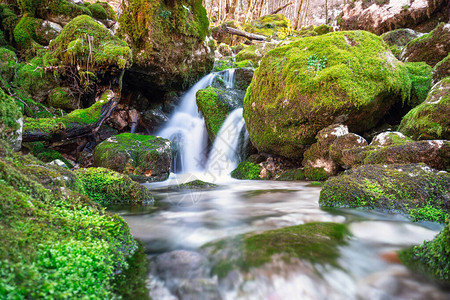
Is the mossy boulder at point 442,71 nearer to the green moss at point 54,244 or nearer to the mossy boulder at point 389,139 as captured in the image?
the mossy boulder at point 389,139

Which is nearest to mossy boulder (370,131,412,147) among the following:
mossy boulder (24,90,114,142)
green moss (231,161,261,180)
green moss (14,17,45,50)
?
green moss (231,161,261,180)

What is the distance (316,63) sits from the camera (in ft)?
22.0

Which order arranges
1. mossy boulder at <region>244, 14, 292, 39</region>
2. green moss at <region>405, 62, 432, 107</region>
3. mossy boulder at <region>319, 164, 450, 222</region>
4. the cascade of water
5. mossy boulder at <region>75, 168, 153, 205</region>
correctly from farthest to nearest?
mossy boulder at <region>244, 14, 292, 39</region>
the cascade of water
green moss at <region>405, 62, 432, 107</region>
mossy boulder at <region>75, 168, 153, 205</region>
mossy boulder at <region>319, 164, 450, 222</region>

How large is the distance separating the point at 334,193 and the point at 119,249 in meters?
3.07

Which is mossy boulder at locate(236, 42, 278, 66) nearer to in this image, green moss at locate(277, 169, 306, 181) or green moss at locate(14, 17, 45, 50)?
green moss at locate(277, 169, 306, 181)

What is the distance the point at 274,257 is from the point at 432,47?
1002 cm

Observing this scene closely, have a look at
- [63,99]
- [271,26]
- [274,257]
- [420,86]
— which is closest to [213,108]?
[63,99]

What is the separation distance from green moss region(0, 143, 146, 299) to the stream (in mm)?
352

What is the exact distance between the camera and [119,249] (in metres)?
1.96

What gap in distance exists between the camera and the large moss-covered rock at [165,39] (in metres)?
9.83

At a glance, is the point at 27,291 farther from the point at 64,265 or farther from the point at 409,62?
the point at 409,62

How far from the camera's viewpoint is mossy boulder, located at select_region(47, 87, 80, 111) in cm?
831

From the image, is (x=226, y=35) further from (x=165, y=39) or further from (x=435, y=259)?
(x=435, y=259)

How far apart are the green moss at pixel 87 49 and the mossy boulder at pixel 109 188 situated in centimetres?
497
